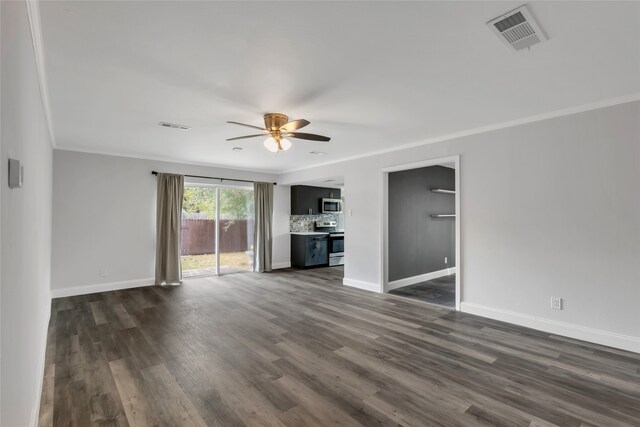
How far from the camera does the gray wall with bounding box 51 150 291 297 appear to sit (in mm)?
4988

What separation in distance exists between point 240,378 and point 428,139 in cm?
388

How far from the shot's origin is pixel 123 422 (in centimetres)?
198

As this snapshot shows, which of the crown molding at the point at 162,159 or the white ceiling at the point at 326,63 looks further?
the crown molding at the point at 162,159

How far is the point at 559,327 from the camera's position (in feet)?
11.1

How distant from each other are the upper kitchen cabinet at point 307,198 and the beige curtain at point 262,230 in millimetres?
889

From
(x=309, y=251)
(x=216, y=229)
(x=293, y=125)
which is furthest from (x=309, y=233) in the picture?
(x=293, y=125)

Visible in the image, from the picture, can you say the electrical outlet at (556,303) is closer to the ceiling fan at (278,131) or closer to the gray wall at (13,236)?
the ceiling fan at (278,131)

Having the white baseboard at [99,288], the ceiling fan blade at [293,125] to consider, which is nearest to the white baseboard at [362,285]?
the ceiling fan blade at [293,125]

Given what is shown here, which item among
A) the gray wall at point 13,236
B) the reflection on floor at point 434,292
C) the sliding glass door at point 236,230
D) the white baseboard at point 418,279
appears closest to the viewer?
the gray wall at point 13,236

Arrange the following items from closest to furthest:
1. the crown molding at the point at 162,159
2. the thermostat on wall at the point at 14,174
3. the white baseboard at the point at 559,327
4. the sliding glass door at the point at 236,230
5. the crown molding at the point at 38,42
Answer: the thermostat on wall at the point at 14,174, the crown molding at the point at 38,42, the white baseboard at the point at 559,327, the crown molding at the point at 162,159, the sliding glass door at the point at 236,230

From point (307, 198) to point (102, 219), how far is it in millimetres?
4557

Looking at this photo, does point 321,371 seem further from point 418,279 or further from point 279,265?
point 279,265

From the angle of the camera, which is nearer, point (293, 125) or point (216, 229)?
point (293, 125)

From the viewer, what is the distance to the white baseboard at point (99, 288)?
16.2ft
